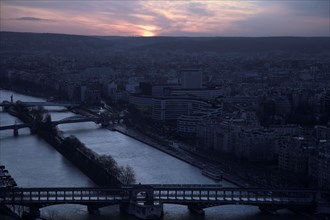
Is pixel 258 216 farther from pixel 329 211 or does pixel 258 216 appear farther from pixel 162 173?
pixel 162 173

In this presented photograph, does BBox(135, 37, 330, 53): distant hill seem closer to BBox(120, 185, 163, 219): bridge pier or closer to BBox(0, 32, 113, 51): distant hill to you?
BBox(0, 32, 113, 51): distant hill

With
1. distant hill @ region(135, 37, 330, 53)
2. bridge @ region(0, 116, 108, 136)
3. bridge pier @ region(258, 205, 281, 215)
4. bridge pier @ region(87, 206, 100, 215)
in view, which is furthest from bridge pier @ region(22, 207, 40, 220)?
distant hill @ region(135, 37, 330, 53)

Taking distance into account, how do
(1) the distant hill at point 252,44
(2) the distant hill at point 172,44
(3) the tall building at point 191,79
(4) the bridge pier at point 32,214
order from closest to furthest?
1. (4) the bridge pier at point 32,214
2. (3) the tall building at point 191,79
3. (1) the distant hill at point 252,44
4. (2) the distant hill at point 172,44

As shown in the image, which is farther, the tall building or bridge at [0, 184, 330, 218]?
the tall building

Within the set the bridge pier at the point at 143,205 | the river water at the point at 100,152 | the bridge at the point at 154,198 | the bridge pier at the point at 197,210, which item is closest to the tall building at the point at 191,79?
the river water at the point at 100,152

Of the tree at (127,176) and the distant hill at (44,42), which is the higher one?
the distant hill at (44,42)

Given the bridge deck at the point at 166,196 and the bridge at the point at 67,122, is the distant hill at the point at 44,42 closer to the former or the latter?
the bridge at the point at 67,122
